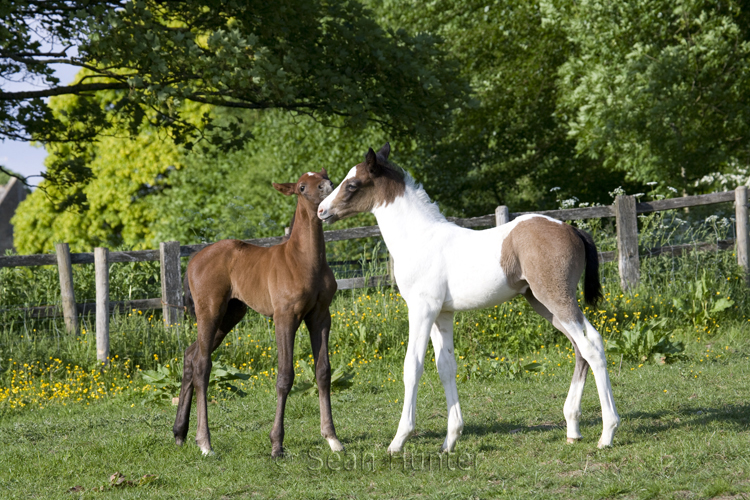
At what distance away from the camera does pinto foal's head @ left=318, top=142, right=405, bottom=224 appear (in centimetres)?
493

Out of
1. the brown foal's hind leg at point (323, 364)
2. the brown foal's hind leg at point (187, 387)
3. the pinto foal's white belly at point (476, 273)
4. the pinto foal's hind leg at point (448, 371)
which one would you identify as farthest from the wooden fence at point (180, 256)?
the pinto foal's white belly at point (476, 273)

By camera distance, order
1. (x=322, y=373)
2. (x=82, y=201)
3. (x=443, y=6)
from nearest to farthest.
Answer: (x=322, y=373) < (x=82, y=201) < (x=443, y=6)

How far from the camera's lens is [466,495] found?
13.0 ft

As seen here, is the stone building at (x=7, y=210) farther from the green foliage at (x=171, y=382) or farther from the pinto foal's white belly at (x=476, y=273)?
the pinto foal's white belly at (x=476, y=273)

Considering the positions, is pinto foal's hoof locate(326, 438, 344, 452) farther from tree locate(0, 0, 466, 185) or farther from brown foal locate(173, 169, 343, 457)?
tree locate(0, 0, 466, 185)

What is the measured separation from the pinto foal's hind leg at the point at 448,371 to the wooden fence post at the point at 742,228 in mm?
7260

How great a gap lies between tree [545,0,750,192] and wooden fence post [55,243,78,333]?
11143 millimetres

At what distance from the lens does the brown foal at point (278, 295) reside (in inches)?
199

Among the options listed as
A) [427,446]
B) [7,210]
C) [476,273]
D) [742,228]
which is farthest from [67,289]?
[7,210]

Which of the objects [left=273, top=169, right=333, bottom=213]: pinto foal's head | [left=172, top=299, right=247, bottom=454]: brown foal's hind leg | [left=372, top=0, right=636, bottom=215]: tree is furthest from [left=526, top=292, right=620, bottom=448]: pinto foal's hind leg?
[left=372, top=0, right=636, bottom=215]: tree

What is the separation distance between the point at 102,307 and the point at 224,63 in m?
3.62

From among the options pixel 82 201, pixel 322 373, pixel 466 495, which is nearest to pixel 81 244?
pixel 82 201

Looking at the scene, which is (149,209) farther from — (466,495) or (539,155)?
(466,495)

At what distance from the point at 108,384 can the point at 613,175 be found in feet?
55.9
